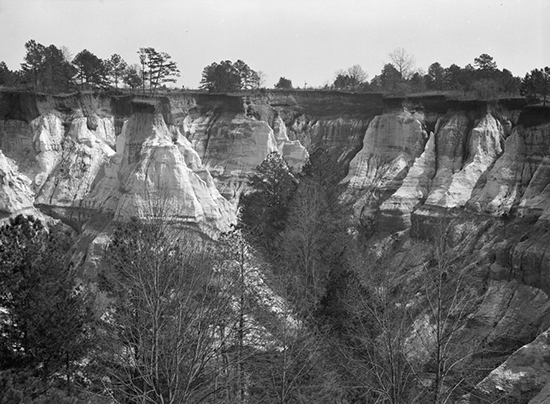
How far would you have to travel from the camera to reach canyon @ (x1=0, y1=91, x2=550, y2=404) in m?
32.6

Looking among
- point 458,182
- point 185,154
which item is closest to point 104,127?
point 185,154

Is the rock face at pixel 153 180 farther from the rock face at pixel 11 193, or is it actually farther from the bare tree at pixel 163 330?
the bare tree at pixel 163 330

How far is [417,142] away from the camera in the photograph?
156 ft

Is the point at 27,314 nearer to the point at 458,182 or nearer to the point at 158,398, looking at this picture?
the point at 158,398

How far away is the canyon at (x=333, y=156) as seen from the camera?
3256cm

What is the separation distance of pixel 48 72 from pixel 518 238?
4423 centimetres

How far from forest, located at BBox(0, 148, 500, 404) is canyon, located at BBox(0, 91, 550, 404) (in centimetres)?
356

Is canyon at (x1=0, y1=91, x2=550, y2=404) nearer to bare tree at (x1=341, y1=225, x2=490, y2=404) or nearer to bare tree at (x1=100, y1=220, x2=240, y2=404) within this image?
bare tree at (x1=341, y1=225, x2=490, y2=404)

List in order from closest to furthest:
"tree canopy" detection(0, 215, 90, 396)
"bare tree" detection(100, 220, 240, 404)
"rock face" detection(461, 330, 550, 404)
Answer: "bare tree" detection(100, 220, 240, 404)
"tree canopy" detection(0, 215, 90, 396)
"rock face" detection(461, 330, 550, 404)

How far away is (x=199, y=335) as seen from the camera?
42.5 ft

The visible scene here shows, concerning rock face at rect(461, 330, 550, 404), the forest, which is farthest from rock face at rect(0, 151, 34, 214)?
rock face at rect(461, 330, 550, 404)

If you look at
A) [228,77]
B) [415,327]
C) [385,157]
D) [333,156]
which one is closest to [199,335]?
[415,327]

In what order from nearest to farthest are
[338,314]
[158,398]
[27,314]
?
[158,398], [27,314], [338,314]

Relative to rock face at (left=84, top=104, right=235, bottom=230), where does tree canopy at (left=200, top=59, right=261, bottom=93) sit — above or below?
above
